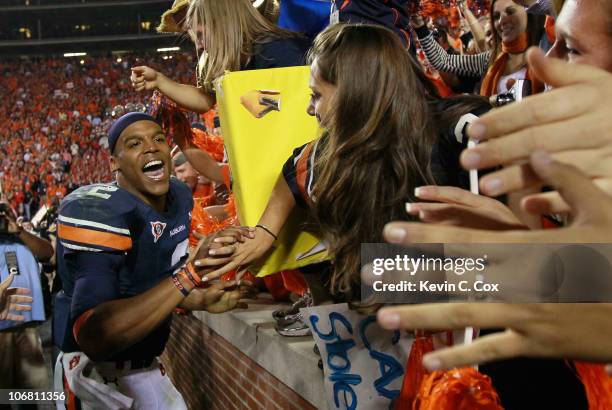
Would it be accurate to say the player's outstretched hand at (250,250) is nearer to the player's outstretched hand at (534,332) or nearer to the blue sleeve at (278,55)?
the blue sleeve at (278,55)

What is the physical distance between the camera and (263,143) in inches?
76.9

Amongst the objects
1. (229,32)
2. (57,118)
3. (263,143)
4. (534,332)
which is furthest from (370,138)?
(57,118)

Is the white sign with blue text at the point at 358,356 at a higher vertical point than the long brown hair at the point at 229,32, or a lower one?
lower

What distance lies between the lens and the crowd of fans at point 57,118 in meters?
15.8

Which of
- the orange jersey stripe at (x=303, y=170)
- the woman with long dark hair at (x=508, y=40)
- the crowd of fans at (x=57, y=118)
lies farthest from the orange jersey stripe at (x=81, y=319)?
the crowd of fans at (x=57, y=118)

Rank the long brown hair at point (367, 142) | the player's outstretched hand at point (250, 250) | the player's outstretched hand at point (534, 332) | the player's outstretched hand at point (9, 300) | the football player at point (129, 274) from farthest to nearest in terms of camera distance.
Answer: the player's outstretched hand at point (9, 300)
the football player at point (129, 274)
the player's outstretched hand at point (250, 250)
the long brown hair at point (367, 142)
the player's outstretched hand at point (534, 332)

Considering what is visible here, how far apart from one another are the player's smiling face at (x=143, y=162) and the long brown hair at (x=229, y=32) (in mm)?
430

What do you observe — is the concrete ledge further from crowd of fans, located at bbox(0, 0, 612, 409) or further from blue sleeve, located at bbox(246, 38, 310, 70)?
blue sleeve, located at bbox(246, 38, 310, 70)

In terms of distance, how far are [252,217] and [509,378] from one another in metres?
0.97

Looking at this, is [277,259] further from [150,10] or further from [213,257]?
[150,10]

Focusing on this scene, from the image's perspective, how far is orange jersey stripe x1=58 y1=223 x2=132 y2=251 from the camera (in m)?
2.27

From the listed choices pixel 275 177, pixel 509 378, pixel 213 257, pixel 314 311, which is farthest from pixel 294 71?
pixel 509 378

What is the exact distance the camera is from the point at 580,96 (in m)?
0.68

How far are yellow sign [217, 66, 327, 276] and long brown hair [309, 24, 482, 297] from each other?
42cm
